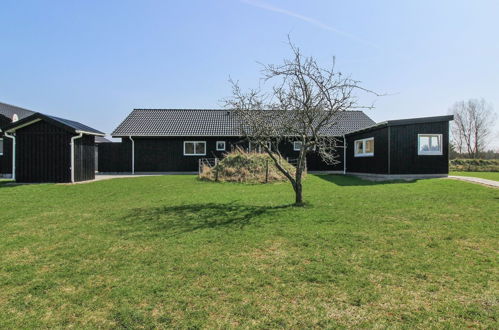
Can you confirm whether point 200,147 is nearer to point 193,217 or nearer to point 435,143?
point 435,143

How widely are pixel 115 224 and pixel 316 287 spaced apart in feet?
13.0

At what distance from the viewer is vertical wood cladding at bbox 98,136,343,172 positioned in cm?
2023

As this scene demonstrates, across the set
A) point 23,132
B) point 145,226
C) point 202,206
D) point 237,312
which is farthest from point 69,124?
point 237,312

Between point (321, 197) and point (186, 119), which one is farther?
point (186, 119)

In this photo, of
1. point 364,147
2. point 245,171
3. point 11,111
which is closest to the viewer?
point 245,171

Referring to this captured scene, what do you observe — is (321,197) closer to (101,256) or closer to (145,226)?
(145,226)

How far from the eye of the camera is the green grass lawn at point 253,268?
2488 millimetres

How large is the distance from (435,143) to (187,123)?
48.2 ft

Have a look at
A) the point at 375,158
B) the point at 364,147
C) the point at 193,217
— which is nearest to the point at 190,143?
the point at 364,147

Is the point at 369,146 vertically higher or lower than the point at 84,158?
higher

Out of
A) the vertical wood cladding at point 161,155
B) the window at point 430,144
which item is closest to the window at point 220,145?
the vertical wood cladding at point 161,155

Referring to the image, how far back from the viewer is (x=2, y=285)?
3084 mm

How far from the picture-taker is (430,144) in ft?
43.4

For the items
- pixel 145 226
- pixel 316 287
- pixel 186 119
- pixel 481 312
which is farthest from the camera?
pixel 186 119
